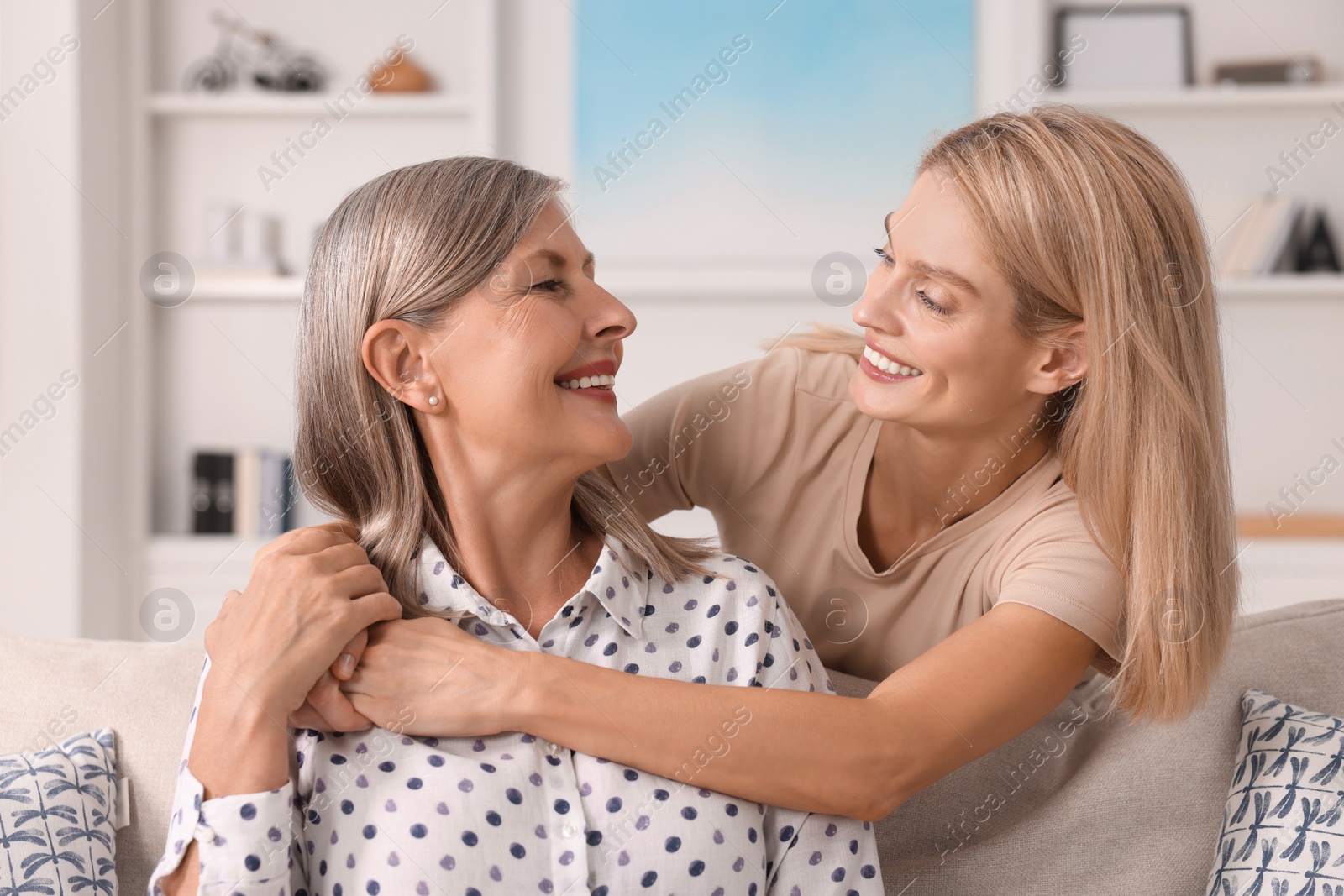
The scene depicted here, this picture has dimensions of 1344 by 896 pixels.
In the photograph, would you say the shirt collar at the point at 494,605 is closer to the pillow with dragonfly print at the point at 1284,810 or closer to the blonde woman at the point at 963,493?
the blonde woman at the point at 963,493

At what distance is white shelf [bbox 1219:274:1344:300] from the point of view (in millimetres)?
3426

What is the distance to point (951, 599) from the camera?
1581 mm

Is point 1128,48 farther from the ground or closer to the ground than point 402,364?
farther from the ground

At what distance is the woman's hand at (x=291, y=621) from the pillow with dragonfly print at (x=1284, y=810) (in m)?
1.11

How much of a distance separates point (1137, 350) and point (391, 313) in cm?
95

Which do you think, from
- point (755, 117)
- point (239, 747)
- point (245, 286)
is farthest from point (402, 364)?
point (245, 286)

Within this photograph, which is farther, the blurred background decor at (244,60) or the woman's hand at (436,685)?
the blurred background decor at (244,60)

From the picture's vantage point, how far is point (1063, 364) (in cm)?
A: 154

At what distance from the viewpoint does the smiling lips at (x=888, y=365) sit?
5.07 feet

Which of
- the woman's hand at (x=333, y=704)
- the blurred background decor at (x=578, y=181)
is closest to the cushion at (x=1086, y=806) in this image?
the woman's hand at (x=333, y=704)

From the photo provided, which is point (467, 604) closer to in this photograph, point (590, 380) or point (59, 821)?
point (590, 380)

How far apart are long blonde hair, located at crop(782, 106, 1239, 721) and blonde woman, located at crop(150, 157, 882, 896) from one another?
0.44 meters

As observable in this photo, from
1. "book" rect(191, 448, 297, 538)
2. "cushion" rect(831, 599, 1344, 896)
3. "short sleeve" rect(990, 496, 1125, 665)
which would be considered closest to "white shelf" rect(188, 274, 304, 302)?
"book" rect(191, 448, 297, 538)

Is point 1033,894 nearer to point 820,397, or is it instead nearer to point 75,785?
point 820,397
